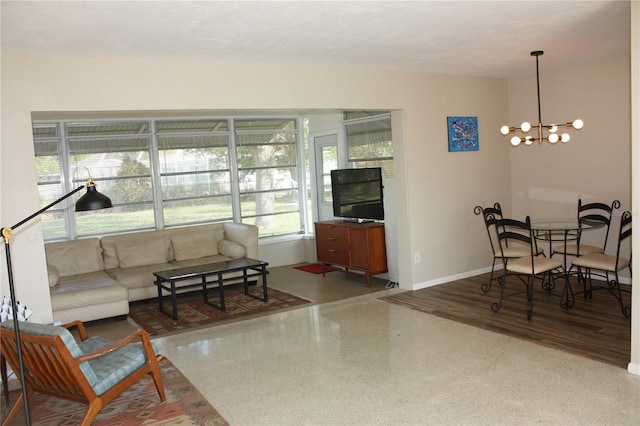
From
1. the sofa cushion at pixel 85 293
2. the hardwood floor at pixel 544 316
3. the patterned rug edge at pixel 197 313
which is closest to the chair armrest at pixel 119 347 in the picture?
the patterned rug edge at pixel 197 313

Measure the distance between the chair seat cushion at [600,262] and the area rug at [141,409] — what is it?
3.64 metres

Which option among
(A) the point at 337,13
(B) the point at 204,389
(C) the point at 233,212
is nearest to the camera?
(A) the point at 337,13

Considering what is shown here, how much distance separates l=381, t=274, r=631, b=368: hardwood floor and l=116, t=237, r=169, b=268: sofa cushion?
2977mm

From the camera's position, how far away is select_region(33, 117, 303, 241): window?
7.28 meters

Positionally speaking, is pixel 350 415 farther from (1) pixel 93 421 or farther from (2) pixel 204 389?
(1) pixel 93 421

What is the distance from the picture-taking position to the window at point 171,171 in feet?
23.9

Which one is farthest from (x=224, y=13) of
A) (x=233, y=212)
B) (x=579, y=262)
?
(x=233, y=212)

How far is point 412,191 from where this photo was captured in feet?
20.9

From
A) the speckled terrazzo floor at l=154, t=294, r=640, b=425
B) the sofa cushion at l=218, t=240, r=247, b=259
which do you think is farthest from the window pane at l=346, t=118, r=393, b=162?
the speckled terrazzo floor at l=154, t=294, r=640, b=425

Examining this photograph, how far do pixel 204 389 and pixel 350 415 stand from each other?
1.13 metres

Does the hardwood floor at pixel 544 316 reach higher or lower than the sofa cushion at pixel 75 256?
lower

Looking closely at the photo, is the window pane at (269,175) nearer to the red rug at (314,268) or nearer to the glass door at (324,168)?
the glass door at (324,168)

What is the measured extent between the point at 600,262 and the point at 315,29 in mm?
3354

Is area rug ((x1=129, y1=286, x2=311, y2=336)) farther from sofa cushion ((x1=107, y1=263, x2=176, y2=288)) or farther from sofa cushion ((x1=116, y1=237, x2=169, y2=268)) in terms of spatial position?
sofa cushion ((x1=116, y1=237, x2=169, y2=268))
